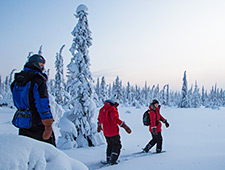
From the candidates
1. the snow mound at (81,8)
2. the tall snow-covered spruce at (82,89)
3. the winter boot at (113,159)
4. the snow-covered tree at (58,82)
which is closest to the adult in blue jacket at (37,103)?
the winter boot at (113,159)

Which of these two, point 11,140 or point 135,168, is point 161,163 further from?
point 11,140

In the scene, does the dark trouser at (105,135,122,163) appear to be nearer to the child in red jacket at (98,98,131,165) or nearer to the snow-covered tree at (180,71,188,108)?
the child in red jacket at (98,98,131,165)

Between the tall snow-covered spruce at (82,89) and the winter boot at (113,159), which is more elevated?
the tall snow-covered spruce at (82,89)

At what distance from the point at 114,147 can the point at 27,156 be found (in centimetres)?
398

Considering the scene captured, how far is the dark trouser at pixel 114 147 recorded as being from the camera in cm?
537

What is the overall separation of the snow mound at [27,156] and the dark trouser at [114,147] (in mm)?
3437

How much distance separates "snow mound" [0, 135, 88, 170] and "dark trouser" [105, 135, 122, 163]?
3437mm

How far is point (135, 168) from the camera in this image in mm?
4664

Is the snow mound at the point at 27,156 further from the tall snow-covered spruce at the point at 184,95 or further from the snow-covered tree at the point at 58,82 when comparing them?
the tall snow-covered spruce at the point at 184,95

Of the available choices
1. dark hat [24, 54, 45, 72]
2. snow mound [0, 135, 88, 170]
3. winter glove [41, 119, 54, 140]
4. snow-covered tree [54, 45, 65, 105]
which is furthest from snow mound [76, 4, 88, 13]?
snow-covered tree [54, 45, 65, 105]

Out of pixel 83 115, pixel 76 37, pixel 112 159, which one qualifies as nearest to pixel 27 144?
pixel 112 159

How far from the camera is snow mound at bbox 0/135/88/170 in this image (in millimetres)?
1671

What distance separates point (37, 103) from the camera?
123 inches

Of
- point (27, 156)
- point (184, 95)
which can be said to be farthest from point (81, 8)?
point (184, 95)
